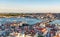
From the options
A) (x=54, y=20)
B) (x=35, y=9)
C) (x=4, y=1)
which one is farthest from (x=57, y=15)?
(x=4, y=1)

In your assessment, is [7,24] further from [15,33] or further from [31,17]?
[31,17]

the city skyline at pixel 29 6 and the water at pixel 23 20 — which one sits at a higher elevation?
the city skyline at pixel 29 6

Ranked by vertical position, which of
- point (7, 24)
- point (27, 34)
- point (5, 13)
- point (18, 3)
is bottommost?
point (27, 34)

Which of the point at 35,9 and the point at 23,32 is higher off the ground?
the point at 35,9

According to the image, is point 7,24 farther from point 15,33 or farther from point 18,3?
point 18,3

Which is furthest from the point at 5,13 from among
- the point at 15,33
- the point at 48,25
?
the point at 48,25

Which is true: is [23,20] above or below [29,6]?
below

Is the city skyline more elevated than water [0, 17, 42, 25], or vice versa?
the city skyline
